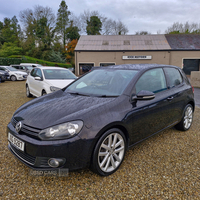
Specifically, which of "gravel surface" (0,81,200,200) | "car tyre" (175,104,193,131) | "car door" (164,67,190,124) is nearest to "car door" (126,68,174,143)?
"car door" (164,67,190,124)

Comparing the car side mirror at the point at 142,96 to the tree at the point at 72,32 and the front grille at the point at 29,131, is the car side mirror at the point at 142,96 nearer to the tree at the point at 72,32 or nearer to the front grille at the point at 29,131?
the front grille at the point at 29,131

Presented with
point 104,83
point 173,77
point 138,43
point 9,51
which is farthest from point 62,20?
point 104,83

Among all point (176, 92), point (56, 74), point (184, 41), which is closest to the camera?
point (176, 92)

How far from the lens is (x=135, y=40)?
2711 cm

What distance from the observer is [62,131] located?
2.18 m

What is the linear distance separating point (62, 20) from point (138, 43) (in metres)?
31.8

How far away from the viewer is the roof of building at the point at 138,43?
25578 mm

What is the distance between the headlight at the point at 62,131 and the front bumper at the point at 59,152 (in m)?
0.05

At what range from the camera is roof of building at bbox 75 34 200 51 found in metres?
25.6

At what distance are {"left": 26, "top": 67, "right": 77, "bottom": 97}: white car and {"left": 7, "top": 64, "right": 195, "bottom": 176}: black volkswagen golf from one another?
2.92 m

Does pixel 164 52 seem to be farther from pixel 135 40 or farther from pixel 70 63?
pixel 70 63

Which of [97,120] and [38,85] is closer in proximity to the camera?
[97,120]

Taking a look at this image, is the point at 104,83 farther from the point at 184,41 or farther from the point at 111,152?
the point at 184,41

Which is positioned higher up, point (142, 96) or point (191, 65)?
point (191, 65)
